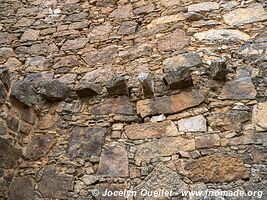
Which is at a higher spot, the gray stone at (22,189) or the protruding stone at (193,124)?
the protruding stone at (193,124)

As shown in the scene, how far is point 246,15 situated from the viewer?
3.11 meters

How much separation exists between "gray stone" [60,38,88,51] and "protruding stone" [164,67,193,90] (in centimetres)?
109

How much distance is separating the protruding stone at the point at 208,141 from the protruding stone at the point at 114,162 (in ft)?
1.66

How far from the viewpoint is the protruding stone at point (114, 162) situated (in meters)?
→ 2.54

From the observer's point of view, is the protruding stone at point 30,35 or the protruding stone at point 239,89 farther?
the protruding stone at point 30,35

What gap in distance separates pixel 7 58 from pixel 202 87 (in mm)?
1972

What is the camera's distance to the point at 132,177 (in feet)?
8.16

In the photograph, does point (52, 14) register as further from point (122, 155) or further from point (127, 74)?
point (122, 155)

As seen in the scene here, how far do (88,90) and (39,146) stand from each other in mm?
577

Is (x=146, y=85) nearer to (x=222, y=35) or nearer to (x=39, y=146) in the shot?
(x=222, y=35)

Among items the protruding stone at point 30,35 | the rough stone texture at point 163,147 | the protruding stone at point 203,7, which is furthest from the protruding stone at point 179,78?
the protruding stone at point 30,35

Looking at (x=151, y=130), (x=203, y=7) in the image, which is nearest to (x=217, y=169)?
(x=151, y=130)

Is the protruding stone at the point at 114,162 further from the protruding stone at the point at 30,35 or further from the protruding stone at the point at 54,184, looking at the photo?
the protruding stone at the point at 30,35

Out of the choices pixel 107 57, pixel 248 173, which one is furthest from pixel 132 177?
pixel 107 57
